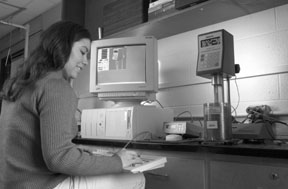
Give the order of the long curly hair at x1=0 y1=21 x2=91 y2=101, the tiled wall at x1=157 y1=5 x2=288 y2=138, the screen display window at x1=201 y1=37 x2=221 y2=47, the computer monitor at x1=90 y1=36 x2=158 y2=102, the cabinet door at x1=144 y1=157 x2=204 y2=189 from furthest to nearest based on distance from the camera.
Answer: the computer monitor at x1=90 y1=36 x2=158 y2=102 < the tiled wall at x1=157 y1=5 x2=288 y2=138 < the screen display window at x1=201 y1=37 x2=221 y2=47 < the cabinet door at x1=144 y1=157 x2=204 y2=189 < the long curly hair at x1=0 y1=21 x2=91 y2=101

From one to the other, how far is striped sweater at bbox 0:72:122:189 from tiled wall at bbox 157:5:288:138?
108 cm

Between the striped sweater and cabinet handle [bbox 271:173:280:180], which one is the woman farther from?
cabinet handle [bbox 271:173:280:180]

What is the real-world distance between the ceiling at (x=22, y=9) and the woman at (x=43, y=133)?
282 cm

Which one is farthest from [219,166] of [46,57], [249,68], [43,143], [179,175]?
[249,68]

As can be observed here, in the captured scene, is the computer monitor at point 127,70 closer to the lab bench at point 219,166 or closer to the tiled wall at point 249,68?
the tiled wall at point 249,68

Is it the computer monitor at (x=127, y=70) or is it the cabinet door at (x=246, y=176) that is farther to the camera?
the computer monitor at (x=127, y=70)

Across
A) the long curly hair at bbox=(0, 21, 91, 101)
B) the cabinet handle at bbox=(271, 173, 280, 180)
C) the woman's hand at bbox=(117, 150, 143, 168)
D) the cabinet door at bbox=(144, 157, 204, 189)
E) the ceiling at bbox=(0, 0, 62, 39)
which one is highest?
the ceiling at bbox=(0, 0, 62, 39)

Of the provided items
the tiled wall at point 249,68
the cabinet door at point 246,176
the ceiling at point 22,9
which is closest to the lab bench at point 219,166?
the cabinet door at point 246,176

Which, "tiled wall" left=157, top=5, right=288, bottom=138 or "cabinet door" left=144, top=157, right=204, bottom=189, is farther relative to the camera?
"tiled wall" left=157, top=5, right=288, bottom=138

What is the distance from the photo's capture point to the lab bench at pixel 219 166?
89 centimetres

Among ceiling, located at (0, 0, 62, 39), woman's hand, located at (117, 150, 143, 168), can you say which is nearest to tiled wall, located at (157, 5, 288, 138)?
woman's hand, located at (117, 150, 143, 168)

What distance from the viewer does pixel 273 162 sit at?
0.89 m

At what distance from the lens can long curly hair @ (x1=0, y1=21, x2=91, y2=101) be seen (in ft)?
3.03

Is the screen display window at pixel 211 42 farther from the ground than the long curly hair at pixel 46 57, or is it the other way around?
the screen display window at pixel 211 42
